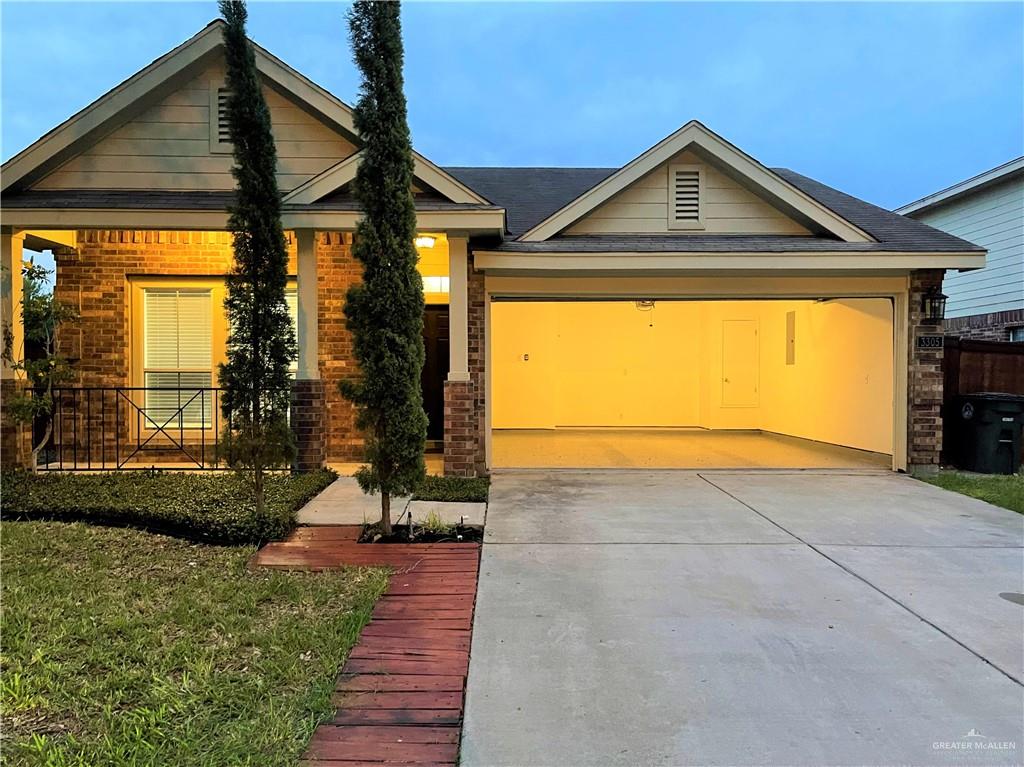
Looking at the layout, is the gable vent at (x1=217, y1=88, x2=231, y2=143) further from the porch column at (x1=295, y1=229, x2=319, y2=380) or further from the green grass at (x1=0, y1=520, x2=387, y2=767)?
the green grass at (x1=0, y1=520, x2=387, y2=767)

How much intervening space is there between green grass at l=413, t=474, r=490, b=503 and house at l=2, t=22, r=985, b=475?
1.02 feet

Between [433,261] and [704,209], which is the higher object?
[704,209]

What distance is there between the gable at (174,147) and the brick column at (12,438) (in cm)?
259

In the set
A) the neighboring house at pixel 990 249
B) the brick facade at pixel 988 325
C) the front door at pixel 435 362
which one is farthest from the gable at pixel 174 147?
the brick facade at pixel 988 325

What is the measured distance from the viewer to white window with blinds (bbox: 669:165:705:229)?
8461mm

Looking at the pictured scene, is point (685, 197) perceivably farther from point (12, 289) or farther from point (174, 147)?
point (12, 289)

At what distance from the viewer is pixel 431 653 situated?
3.12 metres

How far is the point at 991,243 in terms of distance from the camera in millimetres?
13469

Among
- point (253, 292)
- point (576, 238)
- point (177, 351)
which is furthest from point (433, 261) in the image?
point (253, 292)

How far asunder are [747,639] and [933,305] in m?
6.80

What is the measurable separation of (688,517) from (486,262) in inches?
151

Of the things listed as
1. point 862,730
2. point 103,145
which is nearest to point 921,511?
point 862,730

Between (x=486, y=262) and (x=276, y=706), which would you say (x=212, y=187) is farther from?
(x=276, y=706)

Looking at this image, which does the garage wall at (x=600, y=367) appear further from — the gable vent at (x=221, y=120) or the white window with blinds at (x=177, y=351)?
the gable vent at (x=221, y=120)
